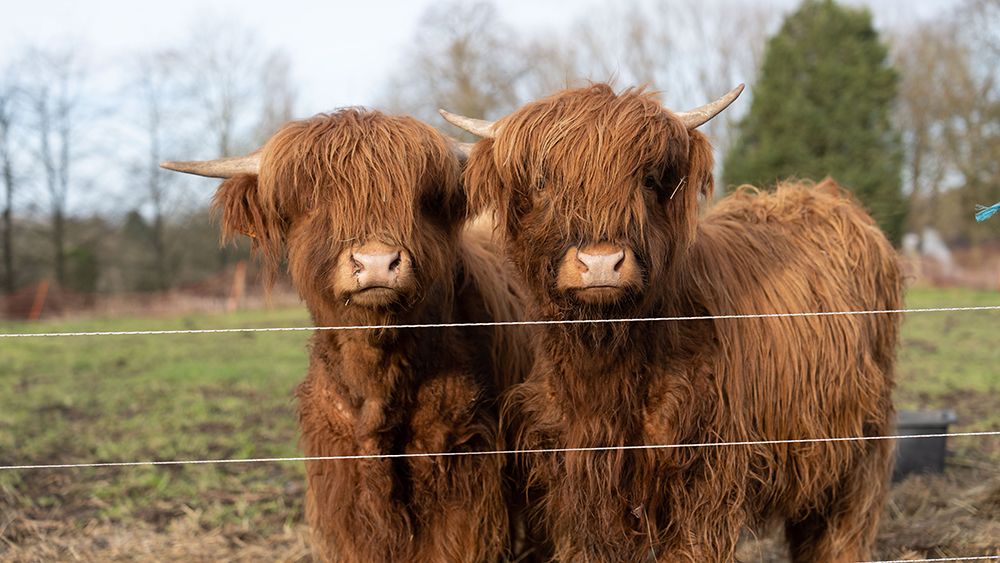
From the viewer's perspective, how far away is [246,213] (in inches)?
102

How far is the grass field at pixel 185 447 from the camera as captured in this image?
3.48 meters

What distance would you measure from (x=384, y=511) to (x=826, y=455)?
1609 mm

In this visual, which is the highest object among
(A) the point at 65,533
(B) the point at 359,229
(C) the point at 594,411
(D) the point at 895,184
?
(D) the point at 895,184

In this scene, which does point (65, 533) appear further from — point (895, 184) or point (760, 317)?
point (895, 184)

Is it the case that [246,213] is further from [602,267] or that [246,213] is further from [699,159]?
[699,159]

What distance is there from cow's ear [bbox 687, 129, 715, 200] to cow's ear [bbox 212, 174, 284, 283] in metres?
1.39

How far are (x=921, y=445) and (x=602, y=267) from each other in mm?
3243

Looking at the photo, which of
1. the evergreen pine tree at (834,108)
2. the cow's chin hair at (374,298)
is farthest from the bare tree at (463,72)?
the cow's chin hair at (374,298)

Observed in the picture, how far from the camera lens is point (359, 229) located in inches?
87.4

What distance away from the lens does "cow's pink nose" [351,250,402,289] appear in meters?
2.11

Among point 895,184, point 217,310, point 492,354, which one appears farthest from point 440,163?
point 895,184

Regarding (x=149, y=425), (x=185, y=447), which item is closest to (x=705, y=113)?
(x=185, y=447)

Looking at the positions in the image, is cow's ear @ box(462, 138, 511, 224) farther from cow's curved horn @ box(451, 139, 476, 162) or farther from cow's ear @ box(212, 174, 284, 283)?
cow's ear @ box(212, 174, 284, 283)

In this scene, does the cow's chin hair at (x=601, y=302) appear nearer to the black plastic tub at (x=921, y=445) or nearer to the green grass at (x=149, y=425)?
the green grass at (x=149, y=425)
